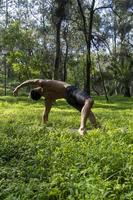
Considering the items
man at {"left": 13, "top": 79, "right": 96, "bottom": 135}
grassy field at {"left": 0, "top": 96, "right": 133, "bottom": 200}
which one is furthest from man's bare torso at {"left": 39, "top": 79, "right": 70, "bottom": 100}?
grassy field at {"left": 0, "top": 96, "right": 133, "bottom": 200}

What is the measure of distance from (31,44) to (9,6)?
308 inches

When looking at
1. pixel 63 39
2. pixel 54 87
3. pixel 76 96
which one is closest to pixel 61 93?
pixel 54 87

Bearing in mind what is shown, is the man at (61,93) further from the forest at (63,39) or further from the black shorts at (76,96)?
the forest at (63,39)

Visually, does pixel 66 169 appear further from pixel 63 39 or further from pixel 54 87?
pixel 63 39

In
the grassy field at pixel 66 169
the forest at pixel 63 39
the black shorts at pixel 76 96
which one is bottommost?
the grassy field at pixel 66 169

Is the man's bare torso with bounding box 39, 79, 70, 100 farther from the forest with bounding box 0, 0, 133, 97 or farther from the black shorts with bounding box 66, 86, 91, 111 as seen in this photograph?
the forest with bounding box 0, 0, 133, 97

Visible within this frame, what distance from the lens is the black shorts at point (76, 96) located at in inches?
445

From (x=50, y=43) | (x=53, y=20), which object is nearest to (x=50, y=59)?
(x=50, y=43)

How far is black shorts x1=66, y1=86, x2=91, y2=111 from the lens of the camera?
37.1ft

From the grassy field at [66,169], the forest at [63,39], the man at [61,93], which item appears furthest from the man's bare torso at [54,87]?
the forest at [63,39]

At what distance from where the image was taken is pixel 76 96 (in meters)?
11.4

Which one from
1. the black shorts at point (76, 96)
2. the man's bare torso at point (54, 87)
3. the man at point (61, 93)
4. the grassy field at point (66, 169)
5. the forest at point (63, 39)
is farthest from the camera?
the forest at point (63, 39)

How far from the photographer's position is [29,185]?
5.28 meters

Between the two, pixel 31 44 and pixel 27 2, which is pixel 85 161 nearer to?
pixel 27 2
